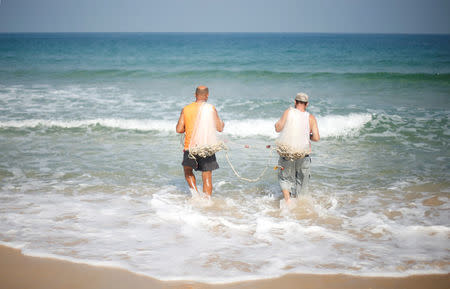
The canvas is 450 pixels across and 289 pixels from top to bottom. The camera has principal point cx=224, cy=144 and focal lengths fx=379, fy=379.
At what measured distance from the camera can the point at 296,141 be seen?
4.78m

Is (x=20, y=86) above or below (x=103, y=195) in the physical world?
above

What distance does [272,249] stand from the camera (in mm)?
4000

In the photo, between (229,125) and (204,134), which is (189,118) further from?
(229,125)

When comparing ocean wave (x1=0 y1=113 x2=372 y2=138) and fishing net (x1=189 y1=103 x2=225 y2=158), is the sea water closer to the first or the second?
ocean wave (x1=0 y1=113 x2=372 y2=138)

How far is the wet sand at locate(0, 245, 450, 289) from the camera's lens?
3.35m

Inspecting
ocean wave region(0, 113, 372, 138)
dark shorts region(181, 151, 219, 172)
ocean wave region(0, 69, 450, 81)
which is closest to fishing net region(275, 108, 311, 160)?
dark shorts region(181, 151, 219, 172)

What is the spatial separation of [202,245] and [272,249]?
2.45 ft

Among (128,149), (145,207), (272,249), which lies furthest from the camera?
(128,149)

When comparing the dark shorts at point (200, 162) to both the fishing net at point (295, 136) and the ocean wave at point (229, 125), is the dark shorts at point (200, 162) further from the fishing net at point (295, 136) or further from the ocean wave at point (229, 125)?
the ocean wave at point (229, 125)

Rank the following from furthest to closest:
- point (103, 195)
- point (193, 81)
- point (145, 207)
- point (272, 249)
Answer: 1. point (193, 81)
2. point (103, 195)
3. point (145, 207)
4. point (272, 249)

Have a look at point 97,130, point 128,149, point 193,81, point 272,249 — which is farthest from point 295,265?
point 193,81

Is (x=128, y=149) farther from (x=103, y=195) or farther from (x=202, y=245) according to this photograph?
(x=202, y=245)

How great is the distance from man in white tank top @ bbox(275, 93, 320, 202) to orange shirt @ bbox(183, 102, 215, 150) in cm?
105

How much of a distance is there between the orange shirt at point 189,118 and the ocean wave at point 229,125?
5.39 metres
